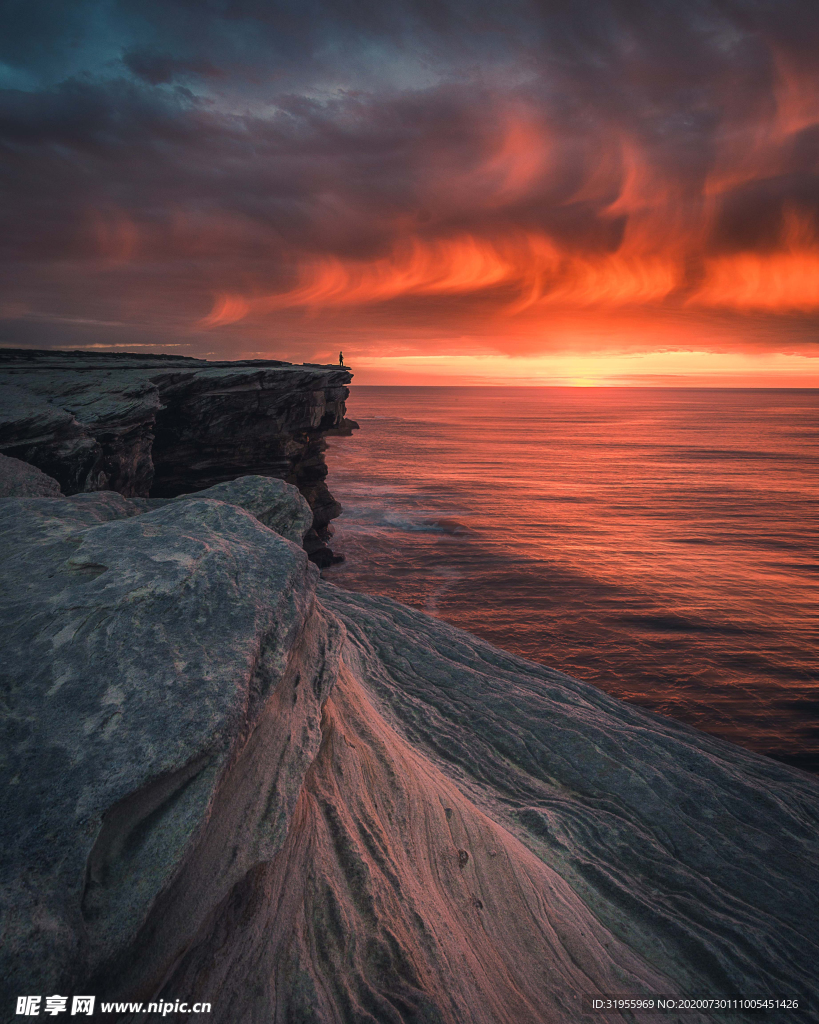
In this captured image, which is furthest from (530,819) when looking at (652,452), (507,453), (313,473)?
(652,452)

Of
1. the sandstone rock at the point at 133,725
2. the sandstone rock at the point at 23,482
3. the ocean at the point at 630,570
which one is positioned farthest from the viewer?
the ocean at the point at 630,570

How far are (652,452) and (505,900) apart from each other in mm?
77434

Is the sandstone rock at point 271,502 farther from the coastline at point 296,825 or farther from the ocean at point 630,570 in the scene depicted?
the ocean at point 630,570

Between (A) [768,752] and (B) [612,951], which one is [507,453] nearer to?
(A) [768,752]

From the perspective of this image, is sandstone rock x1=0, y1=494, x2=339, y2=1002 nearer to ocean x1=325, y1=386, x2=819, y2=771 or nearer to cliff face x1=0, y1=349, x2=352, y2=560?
cliff face x1=0, y1=349, x2=352, y2=560

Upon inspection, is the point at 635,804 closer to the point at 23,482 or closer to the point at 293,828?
the point at 293,828

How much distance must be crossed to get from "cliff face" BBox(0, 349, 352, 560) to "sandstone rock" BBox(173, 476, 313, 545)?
6.57 m

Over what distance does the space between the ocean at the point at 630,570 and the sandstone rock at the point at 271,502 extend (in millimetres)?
11536

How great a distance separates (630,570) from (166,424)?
23.9 meters

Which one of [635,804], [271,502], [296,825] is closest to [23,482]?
[271,502]

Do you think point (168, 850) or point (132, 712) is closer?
point (168, 850)

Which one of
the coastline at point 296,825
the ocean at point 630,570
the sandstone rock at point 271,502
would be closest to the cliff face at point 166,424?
the coastline at point 296,825

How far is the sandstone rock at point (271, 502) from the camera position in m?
9.95

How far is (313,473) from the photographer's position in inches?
1148
